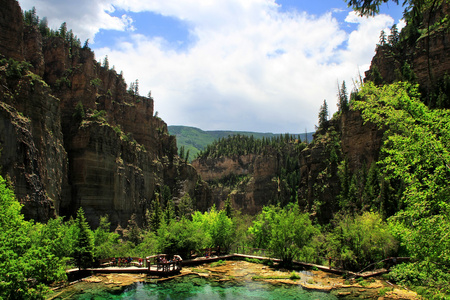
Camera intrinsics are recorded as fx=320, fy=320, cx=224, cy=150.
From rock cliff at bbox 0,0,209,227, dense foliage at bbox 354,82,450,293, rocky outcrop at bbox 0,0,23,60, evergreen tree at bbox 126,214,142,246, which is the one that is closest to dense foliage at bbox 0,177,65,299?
dense foliage at bbox 354,82,450,293

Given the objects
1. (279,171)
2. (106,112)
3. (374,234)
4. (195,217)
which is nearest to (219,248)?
(195,217)

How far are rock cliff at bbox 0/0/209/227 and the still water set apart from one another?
18.8 m

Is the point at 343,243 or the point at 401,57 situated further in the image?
the point at 401,57

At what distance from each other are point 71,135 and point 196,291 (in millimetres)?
46337

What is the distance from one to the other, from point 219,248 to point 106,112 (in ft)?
146

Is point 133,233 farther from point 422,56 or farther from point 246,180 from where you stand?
point 246,180

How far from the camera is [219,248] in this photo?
4559 cm

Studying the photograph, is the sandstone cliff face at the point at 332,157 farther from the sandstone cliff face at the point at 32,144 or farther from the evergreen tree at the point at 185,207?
the sandstone cliff face at the point at 32,144

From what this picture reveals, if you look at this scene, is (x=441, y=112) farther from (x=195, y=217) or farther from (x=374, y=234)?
(x=195, y=217)

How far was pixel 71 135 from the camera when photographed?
62.6 metres

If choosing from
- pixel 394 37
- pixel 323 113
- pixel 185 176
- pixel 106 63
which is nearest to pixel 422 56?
pixel 394 37

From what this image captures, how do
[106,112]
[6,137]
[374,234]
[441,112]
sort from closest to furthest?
1. [441,112]
2. [374,234]
3. [6,137]
4. [106,112]

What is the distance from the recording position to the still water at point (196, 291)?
88.3ft

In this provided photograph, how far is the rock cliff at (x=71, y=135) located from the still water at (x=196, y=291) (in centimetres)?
1879
